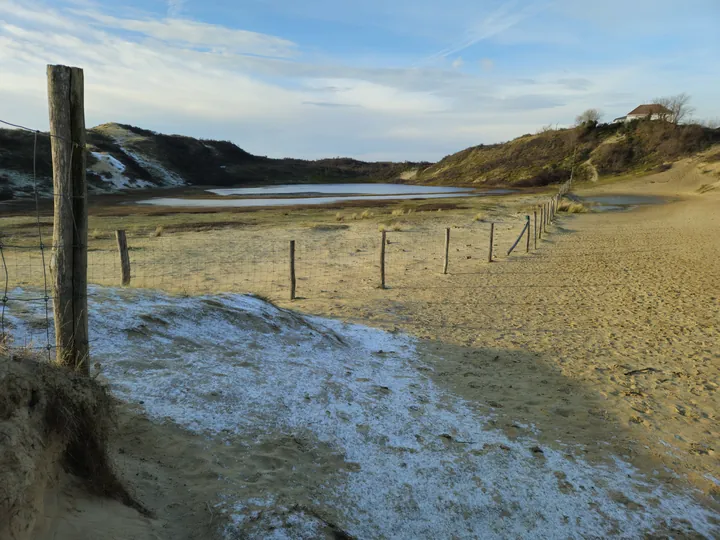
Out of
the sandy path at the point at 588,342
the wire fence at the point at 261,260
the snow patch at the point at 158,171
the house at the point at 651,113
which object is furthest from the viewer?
the house at the point at 651,113

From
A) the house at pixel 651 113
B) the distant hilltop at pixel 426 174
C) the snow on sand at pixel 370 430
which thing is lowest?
the snow on sand at pixel 370 430

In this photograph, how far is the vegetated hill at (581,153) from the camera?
231 ft

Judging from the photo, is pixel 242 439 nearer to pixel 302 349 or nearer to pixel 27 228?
pixel 302 349

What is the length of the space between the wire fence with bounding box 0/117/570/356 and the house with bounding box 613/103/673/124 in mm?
82259

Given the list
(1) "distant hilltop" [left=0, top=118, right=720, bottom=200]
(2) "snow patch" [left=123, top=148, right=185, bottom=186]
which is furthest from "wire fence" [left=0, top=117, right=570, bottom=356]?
(2) "snow patch" [left=123, top=148, right=185, bottom=186]

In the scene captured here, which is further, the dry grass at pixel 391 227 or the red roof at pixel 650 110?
the red roof at pixel 650 110

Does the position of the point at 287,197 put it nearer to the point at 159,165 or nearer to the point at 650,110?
the point at 159,165

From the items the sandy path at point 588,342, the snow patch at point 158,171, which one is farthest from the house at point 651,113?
the sandy path at point 588,342

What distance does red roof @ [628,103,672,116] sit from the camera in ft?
297

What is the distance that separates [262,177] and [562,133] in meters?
54.7

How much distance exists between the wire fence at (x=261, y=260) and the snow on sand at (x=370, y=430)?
1172mm

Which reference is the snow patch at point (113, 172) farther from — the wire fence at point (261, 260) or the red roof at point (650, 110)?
the red roof at point (650, 110)

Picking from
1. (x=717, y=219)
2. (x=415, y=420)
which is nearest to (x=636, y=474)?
(x=415, y=420)

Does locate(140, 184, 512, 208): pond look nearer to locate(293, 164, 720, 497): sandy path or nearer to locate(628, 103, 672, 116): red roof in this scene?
locate(293, 164, 720, 497): sandy path
